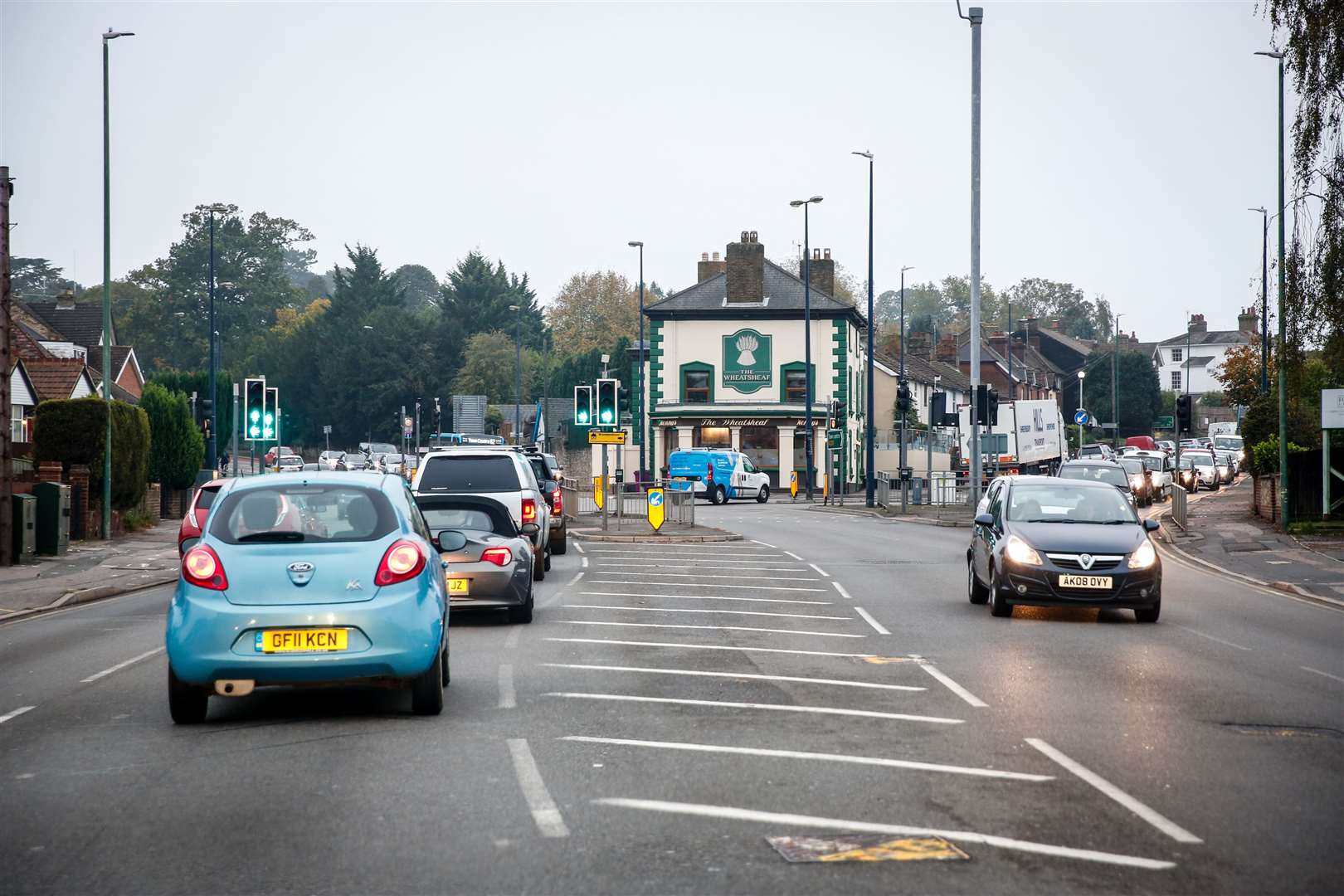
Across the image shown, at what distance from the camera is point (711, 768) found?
8.07m

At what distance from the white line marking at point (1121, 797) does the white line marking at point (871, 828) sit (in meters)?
0.49

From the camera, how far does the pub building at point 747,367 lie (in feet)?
230

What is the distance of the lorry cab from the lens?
189 ft

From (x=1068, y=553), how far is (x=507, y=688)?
7.44 metres

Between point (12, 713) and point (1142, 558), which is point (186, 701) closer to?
point (12, 713)

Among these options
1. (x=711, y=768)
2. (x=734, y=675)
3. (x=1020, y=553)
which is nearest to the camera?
(x=711, y=768)

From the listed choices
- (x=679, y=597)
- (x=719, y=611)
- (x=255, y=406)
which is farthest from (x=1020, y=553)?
(x=255, y=406)

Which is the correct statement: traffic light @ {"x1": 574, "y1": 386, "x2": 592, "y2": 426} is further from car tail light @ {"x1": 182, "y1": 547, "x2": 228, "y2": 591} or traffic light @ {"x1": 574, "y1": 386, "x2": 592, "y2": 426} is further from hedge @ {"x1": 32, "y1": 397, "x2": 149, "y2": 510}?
car tail light @ {"x1": 182, "y1": 547, "x2": 228, "y2": 591}

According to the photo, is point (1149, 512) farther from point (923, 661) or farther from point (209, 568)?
point (209, 568)

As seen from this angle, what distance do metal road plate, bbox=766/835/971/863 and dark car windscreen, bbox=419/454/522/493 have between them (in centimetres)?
1481

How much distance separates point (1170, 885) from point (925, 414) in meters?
86.9

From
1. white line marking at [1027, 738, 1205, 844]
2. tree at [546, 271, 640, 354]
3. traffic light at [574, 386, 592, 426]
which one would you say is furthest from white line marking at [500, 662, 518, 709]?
tree at [546, 271, 640, 354]

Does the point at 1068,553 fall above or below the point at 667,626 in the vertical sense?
above

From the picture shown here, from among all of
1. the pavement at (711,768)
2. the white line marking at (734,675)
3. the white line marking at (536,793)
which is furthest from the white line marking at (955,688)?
the white line marking at (536,793)
